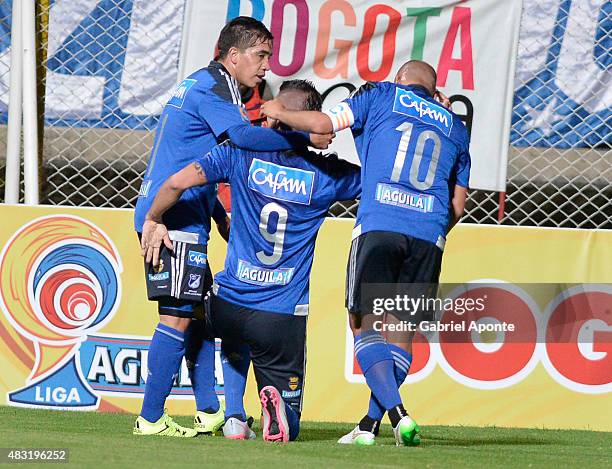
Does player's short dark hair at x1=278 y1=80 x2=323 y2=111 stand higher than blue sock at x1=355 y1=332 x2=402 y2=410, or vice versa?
player's short dark hair at x1=278 y1=80 x2=323 y2=111

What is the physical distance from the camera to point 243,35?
4980mm

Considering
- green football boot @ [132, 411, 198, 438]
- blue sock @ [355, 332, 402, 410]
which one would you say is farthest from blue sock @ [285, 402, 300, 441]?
green football boot @ [132, 411, 198, 438]

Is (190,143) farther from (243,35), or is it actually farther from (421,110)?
(421,110)

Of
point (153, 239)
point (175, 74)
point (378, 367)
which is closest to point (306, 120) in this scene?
point (153, 239)

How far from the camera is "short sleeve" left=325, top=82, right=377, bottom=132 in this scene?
463 centimetres

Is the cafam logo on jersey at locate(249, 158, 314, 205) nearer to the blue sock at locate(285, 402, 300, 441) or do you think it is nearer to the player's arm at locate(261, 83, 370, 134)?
the player's arm at locate(261, 83, 370, 134)

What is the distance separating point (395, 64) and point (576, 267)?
1517 mm

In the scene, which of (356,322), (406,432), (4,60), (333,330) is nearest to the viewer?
(406,432)

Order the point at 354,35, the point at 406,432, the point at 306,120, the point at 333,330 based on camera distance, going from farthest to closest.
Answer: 1. the point at 354,35
2. the point at 333,330
3. the point at 306,120
4. the point at 406,432

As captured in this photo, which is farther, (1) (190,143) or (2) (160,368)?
(1) (190,143)

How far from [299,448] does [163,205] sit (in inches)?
45.2

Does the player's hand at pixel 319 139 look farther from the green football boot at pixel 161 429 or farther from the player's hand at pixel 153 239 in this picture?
the green football boot at pixel 161 429

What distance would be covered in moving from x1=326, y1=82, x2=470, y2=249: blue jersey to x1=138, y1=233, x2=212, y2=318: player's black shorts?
0.72m

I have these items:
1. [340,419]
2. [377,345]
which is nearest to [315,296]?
[340,419]
